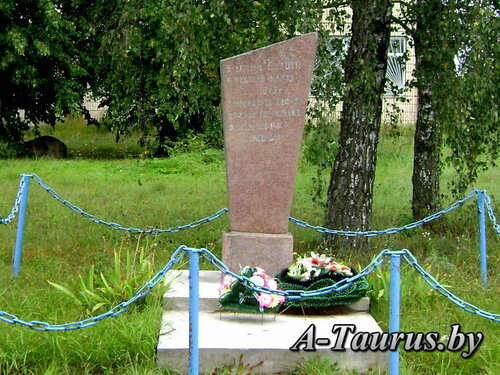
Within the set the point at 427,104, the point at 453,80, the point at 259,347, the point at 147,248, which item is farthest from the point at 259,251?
the point at 427,104

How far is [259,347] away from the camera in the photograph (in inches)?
178

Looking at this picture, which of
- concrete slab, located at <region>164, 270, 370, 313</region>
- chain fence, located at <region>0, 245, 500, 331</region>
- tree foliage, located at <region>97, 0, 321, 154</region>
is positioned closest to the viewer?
chain fence, located at <region>0, 245, 500, 331</region>

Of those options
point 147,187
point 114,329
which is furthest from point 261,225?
point 147,187

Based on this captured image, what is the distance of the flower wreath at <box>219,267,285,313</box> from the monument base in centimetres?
67

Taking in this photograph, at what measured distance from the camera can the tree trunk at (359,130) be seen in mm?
7273

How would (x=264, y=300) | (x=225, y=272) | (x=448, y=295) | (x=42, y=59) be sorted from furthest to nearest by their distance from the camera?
1. (x=42, y=59)
2. (x=264, y=300)
3. (x=448, y=295)
4. (x=225, y=272)

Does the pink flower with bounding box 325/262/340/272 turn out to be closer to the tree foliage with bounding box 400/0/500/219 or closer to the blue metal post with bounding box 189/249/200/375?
the blue metal post with bounding box 189/249/200/375

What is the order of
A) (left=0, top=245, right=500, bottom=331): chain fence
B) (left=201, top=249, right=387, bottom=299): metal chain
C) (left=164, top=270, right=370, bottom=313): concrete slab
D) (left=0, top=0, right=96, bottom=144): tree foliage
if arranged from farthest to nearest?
1. (left=0, top=0, right=96, bottom=144): tree foliage
2. (left=164, top=270, right=370, bottom=313): concrete slab
3. (left=201, top=249, right=387, bottom=299): metal chain
4. (left=0, top=245, right=500, bottom=331): chain fence

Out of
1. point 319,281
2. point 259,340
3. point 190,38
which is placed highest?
point 190,38

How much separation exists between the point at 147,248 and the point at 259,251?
116 cm

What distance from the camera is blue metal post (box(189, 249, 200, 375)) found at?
13.1 ft

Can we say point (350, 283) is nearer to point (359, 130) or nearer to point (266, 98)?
point (266, 98)

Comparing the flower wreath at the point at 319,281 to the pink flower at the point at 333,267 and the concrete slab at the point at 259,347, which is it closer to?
the pink flower at the point at 333,267

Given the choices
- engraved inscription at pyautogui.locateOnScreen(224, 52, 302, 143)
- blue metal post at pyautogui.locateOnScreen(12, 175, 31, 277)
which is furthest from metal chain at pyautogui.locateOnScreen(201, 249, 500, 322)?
blue metal post at pyautogui.locateOnScreen(12, 175, 31, 277)
